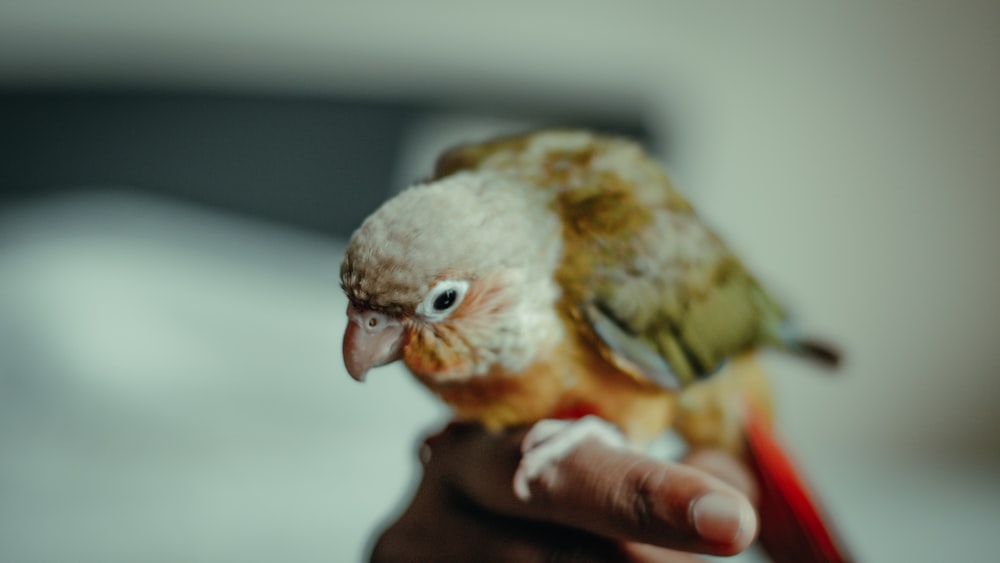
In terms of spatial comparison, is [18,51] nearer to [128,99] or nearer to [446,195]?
[128,99]

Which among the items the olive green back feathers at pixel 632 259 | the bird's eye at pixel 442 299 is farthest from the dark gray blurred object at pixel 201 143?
the bird's eye at pixel 442 299

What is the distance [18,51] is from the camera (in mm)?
1515

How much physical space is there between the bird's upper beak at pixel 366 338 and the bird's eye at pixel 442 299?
22 millimetres

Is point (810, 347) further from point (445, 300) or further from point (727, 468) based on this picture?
point (445, 300)

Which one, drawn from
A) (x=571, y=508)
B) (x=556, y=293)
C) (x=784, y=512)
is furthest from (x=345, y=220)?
(x=784, y=512)

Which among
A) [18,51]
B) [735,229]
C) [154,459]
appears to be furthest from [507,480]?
[18,51]

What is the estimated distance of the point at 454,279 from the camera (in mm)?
477

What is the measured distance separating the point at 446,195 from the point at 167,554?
733 mm

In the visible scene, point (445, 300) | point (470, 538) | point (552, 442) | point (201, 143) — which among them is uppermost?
point (201, 143)

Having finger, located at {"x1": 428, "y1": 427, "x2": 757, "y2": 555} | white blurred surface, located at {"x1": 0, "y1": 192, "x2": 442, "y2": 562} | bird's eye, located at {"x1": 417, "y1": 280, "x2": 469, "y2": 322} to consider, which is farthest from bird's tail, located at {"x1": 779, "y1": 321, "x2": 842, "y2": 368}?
white blurred surface, located at {"x1": 0, "y1": 192, "x2": 442, "y2": 562}

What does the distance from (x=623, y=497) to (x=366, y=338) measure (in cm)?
22

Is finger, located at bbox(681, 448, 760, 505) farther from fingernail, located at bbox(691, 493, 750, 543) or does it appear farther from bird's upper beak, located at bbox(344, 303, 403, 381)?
bird's upper beak, located at bbox(344, 303, 403, 381)

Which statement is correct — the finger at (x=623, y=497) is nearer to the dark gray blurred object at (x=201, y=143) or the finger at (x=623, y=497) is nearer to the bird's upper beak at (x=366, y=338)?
the bird's upper beak at (x=366, y=338)

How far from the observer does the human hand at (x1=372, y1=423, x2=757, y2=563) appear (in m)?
0.46
